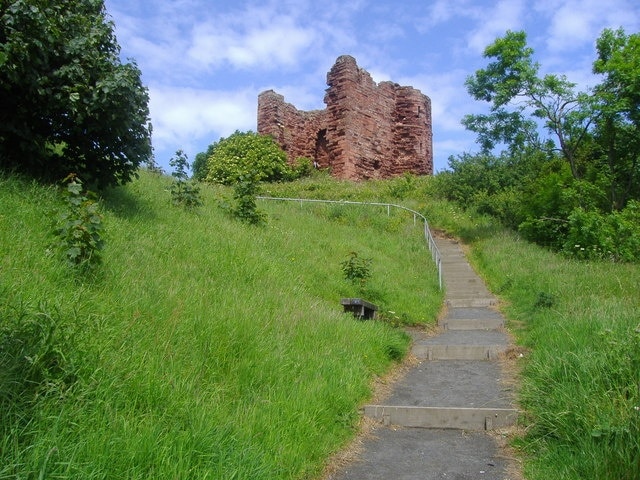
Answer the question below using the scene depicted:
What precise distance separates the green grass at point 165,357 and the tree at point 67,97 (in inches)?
29.8

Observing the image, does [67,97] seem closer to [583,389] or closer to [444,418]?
[444,418]

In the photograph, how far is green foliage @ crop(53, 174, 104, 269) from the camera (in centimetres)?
512

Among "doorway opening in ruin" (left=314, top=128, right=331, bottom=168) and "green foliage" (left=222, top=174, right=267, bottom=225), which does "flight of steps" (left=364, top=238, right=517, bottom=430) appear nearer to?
"green foliage" (left=222, top=174, right=267, bottom=225)

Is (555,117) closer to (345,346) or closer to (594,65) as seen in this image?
(594,65)

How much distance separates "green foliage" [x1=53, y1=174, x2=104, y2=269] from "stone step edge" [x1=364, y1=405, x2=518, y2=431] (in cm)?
286

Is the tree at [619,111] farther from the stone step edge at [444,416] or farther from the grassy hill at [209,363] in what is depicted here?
the stone step edge at [444,416]

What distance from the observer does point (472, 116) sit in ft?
59.6

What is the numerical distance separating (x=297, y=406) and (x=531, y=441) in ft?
5.93

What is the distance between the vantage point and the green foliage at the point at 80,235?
16.8 ft

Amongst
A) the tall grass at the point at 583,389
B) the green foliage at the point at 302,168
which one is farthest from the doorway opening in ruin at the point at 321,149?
the tall grass at the point at 583,389

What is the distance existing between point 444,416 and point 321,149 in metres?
26.7

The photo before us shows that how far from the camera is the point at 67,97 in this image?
735 centimetres

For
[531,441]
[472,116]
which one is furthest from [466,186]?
[531,441]

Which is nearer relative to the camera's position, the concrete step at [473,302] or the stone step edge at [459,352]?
the stone step edge at [459,352]
